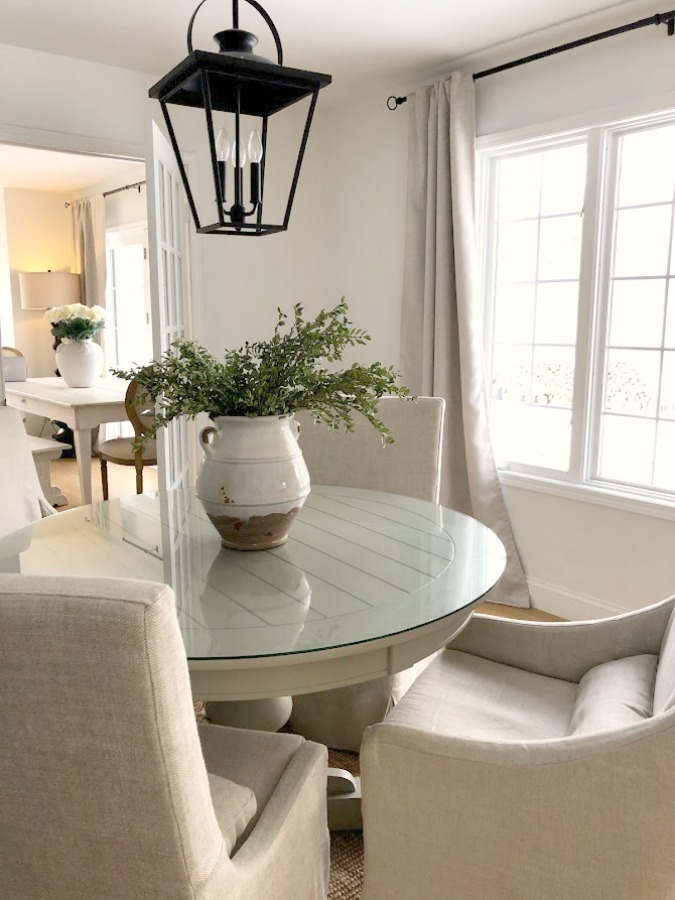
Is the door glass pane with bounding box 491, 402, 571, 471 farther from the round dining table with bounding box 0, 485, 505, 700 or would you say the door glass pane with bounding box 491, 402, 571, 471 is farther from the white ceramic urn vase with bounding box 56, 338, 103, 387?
the white ceramic urn vase with bounding box 56, 338, 103, 387

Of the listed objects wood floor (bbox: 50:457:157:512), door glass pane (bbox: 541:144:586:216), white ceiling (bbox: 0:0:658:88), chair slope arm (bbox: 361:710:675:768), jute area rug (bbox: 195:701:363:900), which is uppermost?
white ceiling (bbox: 0:0:658:88)

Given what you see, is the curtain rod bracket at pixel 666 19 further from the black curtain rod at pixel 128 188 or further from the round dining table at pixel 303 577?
the black curtain rod at pixel 128 188

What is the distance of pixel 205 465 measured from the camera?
1749 millimetres

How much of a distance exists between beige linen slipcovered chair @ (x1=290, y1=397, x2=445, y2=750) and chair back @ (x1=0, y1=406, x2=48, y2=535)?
37.0 inches

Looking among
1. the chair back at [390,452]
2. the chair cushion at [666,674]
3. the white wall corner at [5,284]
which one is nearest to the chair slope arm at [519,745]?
the chair cushion at [666,674]

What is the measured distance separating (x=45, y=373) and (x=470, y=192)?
18.4 feet

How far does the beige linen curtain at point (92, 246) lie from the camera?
7254 mm

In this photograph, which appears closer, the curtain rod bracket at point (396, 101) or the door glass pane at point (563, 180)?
the door glass pane at point (563, 180)

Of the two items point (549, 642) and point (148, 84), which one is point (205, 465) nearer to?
point (549, 642)

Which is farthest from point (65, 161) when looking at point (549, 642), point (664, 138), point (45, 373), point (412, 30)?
point (549, 642)

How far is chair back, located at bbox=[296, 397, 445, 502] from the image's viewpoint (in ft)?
8.43

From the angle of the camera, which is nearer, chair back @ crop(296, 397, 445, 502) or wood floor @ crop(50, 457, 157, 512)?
chair back @ crop(296, 397, 445, 502)

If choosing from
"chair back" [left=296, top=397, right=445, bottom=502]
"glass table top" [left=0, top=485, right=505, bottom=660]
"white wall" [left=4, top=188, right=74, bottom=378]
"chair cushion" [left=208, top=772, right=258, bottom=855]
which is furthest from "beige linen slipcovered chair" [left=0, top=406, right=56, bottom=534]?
"white wall" [left=4, top=188, right=74, bottom=378]

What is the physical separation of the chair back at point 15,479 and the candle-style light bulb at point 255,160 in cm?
137
